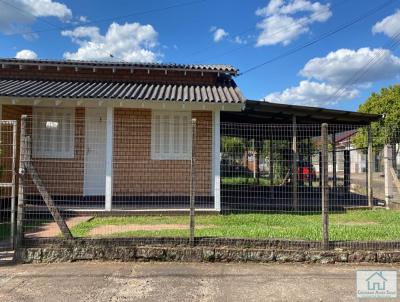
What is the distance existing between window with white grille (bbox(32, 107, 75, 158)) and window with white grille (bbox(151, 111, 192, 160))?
7.83 ft

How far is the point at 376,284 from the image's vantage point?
533 centimetres

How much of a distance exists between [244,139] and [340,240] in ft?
15.1

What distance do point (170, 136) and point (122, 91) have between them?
1.86 metres

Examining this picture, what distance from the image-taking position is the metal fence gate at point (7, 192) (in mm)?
6582

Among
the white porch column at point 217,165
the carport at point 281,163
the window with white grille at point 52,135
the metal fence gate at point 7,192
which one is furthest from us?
the window with white grille at point 52,135

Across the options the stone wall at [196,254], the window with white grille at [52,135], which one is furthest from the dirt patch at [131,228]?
the window with white grille at [52,135]

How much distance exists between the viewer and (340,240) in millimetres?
6527

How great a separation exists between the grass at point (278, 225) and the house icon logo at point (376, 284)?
138 centimetres

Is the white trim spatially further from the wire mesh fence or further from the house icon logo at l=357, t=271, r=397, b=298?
the house icon logo at l=357, t=271, r=397, b=298

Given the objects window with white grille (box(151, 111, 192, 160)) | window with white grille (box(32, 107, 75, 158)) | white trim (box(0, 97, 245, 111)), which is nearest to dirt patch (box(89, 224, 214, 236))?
window with white grille (box(151, 111, 192, 160))

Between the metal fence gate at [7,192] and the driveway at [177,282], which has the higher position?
the metal fence gate at [7,192]

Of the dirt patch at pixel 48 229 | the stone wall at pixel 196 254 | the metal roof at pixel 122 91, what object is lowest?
the stone wall at pixel 196 254

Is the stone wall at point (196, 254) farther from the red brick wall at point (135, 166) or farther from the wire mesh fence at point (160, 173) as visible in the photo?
the red brick wall at point (135, 166)

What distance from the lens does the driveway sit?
493 cm
